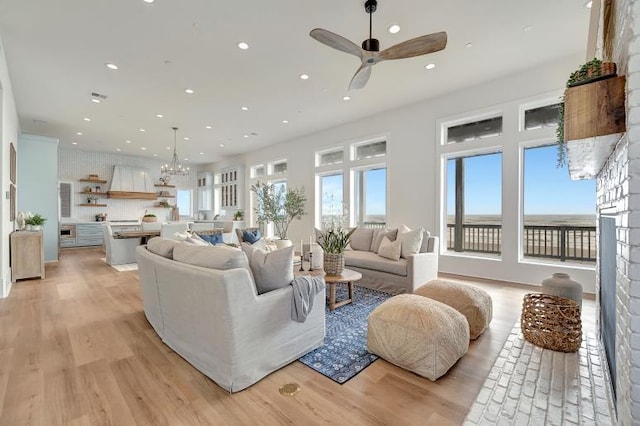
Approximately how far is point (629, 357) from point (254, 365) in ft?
6.64

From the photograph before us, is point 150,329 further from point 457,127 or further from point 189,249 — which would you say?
point 457,127

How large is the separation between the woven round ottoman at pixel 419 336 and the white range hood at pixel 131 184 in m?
11.0

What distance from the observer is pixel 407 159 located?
590cm

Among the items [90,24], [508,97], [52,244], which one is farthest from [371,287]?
[52,244]

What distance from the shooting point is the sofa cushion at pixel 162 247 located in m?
2.68

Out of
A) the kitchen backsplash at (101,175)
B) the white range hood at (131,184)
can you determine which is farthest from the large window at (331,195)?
the kitchen backsplash at (101,175)

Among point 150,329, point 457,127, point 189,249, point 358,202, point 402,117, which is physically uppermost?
point 402,117

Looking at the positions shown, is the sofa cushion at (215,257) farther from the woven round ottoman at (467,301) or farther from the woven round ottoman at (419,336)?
the woven round ottoman at (467,301)

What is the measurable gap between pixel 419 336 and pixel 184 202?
12439 millimetres

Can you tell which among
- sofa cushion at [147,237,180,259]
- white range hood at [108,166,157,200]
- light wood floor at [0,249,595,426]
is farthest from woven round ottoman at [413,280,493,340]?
white range hood at [108,166,157,200]

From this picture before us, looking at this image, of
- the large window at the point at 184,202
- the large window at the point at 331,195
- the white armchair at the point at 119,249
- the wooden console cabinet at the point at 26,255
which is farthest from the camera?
the large window at the point at 184,202

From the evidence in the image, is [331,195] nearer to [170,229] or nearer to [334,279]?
[170,229]

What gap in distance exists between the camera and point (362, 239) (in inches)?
205

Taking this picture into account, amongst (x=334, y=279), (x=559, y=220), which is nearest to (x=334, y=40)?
(x=334, y=279)
